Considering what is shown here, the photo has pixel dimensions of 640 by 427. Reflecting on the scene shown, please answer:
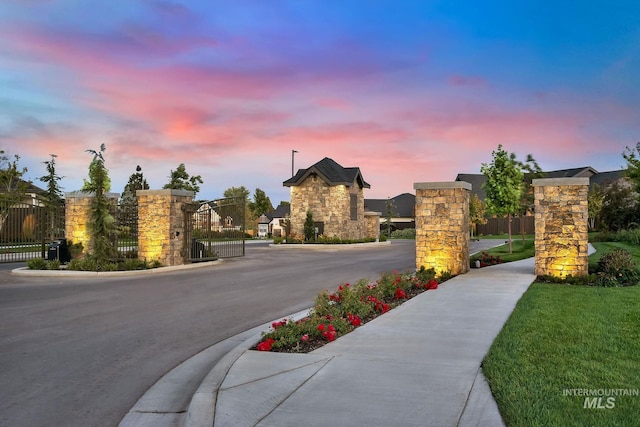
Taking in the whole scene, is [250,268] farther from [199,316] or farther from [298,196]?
[298,196]

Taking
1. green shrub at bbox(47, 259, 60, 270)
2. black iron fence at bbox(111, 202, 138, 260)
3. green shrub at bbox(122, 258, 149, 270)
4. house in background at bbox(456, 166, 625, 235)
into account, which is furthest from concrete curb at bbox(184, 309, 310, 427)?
house in background at bbox(456, 166, 625, 235)

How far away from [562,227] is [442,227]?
11.0ft

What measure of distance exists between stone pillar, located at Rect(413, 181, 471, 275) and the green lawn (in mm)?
4806

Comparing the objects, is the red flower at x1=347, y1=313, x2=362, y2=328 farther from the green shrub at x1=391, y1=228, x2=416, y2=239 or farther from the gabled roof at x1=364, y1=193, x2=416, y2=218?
the gabled roof at x1=364, y1=193, x2=416, y2=218

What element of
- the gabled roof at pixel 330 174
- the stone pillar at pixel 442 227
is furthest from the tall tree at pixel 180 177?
the stone pillar at pixel 442 227

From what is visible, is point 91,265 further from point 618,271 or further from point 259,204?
point 259,204

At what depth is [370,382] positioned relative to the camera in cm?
511

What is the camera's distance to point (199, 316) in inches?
380

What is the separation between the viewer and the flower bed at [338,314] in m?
6.82

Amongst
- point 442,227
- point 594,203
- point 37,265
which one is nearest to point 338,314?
point 442,227

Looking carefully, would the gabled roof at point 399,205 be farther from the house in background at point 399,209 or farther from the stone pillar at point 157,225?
the stone pillar at point 157,225

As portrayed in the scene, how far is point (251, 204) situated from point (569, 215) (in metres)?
89.0

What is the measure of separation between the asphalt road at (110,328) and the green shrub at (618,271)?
711 cm

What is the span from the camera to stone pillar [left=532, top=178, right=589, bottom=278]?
13.2m
